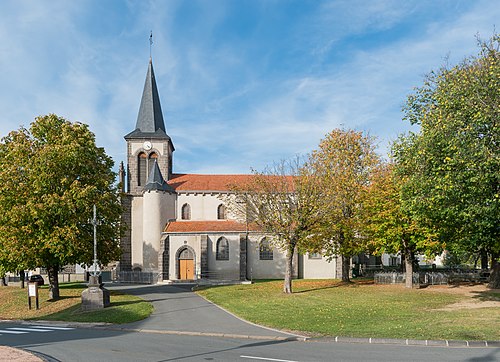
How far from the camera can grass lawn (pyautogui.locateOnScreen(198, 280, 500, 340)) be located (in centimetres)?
1455

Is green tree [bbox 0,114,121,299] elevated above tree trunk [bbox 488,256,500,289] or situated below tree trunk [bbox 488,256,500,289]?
above

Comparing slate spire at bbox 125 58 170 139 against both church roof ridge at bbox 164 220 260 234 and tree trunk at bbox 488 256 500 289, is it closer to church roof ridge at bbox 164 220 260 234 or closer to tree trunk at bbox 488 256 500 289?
church roof ridge at bbox 164 220 260 234

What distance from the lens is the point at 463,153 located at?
55.4 feet

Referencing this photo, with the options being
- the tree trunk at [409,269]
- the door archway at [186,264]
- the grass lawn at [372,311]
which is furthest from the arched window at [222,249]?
the tree trunk at [409,269]

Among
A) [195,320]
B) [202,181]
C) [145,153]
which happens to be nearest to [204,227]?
[202,181]

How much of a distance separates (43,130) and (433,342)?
87.8ft

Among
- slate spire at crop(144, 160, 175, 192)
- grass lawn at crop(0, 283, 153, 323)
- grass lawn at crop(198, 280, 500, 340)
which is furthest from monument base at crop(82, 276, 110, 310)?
slate spire at crop(144, 160, 175, 192)

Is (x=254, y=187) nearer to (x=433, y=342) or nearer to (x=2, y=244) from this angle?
(x=2, y=244)

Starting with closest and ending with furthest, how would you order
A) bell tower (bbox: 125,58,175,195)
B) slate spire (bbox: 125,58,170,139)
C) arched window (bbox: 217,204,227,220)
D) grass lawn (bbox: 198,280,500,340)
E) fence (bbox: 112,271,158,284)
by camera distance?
grass lawn (bbox: 198,280,500,340)
fence (bbox: 112,271,158,284)
arched window (bbox: 217,204,227,220)
bell tower (bbox: 125,58,175,195)
slate spire (bbox: 125,58,170,139)

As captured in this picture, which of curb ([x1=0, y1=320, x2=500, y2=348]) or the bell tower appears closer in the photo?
curb ([x1=0, y1=320, x2=500, y2=348])

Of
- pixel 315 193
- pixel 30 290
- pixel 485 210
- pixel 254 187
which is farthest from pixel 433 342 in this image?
pixel 30 290

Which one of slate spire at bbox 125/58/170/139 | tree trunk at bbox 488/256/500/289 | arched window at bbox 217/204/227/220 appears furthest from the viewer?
slate spire at bbox 125/58/170/139

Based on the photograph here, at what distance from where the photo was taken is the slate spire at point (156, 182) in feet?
145

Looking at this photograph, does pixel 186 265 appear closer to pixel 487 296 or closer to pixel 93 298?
pixel 93 298
